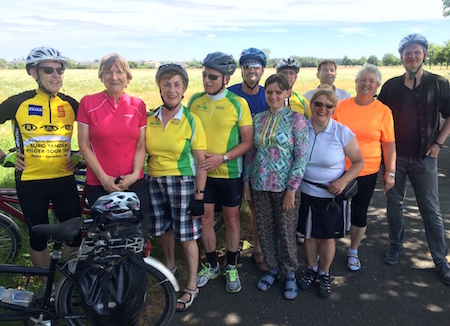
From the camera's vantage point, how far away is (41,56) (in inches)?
125

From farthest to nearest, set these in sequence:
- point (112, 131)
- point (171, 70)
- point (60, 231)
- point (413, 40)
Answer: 1. point (413, 40)
2. point (171, 70)
3. point (112, 131)
4. point (60, 231)

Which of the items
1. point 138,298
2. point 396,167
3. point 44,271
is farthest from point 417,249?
point 44,271

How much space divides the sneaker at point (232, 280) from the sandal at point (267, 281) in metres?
0.24

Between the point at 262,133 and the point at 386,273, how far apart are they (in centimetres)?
235

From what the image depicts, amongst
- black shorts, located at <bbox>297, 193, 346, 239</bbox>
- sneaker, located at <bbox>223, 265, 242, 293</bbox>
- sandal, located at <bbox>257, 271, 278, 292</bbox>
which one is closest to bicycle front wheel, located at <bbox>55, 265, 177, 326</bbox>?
sneaker, located at <bbox>223, 265, 242, 293</bbox>

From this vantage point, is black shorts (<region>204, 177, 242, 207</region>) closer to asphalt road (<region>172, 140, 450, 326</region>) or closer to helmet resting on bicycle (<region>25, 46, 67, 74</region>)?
asphalt road (<region>172, 140, 450, 326</region>)

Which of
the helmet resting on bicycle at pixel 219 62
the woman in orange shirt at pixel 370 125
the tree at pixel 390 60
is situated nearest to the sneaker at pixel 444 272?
the woman in orange shirt at pixel 370 125

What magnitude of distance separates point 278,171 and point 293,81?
155cm

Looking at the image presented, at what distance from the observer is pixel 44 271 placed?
291 cm

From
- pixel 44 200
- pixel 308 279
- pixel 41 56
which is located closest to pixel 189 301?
pixel 308 279

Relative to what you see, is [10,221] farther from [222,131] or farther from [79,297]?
[222,131]

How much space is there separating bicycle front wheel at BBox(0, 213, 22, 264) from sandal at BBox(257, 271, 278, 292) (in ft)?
9.56

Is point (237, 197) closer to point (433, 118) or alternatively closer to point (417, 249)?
point (433, 118)

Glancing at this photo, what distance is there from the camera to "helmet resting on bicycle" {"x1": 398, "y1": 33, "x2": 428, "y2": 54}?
3.83 m
